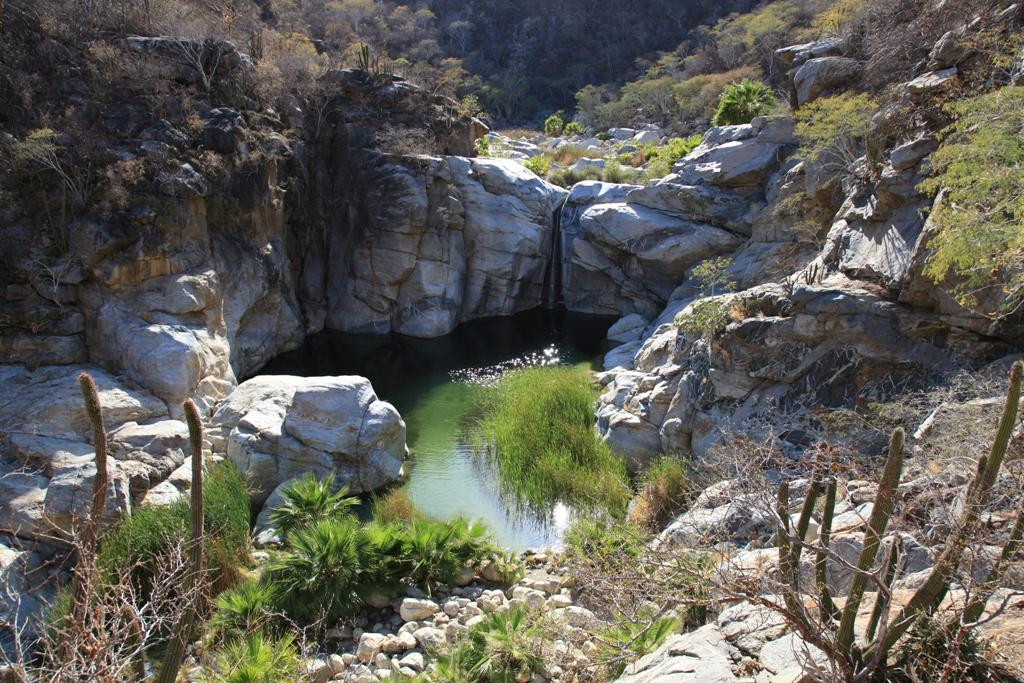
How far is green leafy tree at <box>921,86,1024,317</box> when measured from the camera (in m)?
7.17

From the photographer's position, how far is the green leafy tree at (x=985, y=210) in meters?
7.17

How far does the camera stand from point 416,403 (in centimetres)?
1620

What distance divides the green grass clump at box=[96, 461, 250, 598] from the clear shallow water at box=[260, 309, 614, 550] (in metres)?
3.12

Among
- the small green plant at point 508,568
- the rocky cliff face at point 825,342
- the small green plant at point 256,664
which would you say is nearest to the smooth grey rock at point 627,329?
the rocky cliff face at point 825,342

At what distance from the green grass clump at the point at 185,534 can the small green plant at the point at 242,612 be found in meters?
0.44

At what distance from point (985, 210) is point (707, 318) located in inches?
188

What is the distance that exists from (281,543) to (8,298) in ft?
25.7

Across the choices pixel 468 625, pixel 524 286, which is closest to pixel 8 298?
pixel 468 625

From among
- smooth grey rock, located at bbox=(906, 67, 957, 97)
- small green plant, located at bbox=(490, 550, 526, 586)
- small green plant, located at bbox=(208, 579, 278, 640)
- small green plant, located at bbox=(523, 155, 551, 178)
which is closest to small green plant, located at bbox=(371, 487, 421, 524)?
small green plant, located at bbox=(490, 550, 526, 586)

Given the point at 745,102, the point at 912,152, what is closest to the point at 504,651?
the point at 912,152

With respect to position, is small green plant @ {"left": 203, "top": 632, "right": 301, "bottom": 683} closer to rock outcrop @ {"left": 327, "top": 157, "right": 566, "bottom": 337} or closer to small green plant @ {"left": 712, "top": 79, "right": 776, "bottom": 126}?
rock outcrop @ {"left": 327, "top": 157, "right": 566, "bottom": 337}

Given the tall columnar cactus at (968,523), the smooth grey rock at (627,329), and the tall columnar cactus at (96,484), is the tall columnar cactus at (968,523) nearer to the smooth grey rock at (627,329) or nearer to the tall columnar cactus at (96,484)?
the tall columnar cactus at (96,484)

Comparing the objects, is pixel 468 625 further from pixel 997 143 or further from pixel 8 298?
pixel 8 298

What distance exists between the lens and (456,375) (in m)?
18.1
